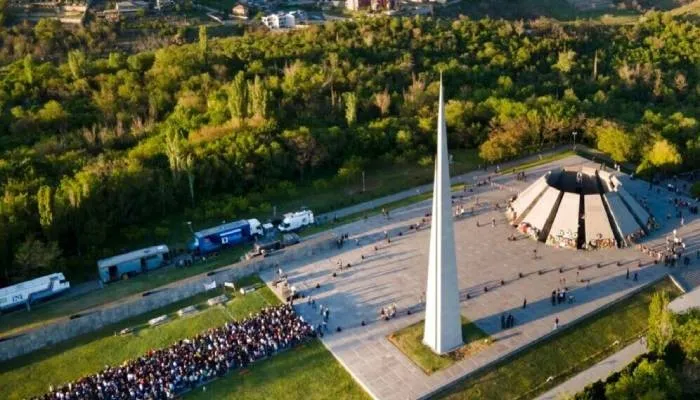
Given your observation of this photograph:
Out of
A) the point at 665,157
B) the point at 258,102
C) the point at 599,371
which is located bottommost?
the point at 599,371

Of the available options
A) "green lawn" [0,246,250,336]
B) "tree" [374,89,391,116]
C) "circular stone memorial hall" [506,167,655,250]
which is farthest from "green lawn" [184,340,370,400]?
"tree" [374,89,391,116]

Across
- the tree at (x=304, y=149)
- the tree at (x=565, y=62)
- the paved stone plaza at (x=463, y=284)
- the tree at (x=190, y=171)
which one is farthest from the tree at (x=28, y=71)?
the tree at (x=565, y=62)

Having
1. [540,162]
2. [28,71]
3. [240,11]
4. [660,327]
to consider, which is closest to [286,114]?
[540,162]

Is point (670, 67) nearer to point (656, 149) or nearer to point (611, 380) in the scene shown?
point (656, 149)

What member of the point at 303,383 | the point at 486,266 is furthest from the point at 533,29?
the point at 303,383

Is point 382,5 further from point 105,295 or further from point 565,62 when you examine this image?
point 105,295

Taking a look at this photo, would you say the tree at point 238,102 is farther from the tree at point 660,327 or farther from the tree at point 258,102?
the tree at point 660,327

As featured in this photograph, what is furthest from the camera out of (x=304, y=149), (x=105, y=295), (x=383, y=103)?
(x=383, y=103)
